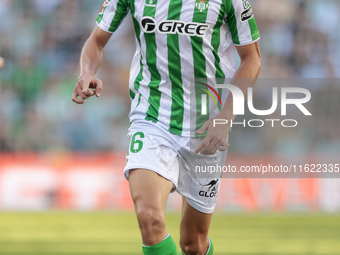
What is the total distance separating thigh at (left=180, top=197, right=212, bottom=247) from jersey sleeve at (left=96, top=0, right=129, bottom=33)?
1299 mm

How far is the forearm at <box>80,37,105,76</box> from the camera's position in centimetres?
362

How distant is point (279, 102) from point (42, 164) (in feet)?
14.4

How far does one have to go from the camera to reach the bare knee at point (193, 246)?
13.0ft

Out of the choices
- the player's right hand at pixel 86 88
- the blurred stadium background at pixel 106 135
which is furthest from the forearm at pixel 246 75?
the blurred stadium background at pixel 106 135

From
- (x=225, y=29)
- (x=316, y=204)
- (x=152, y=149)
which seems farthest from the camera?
(x=316, y=204)

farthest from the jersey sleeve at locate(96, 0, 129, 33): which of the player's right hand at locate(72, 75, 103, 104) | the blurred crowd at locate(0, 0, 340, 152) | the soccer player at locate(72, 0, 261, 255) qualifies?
the blurred crowd at locate(0, 0, 340, 152)

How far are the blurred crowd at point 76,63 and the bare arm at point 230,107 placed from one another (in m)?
6.58

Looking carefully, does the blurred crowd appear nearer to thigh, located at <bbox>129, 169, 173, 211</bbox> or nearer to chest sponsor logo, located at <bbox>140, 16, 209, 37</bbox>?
chest sponsor logo, located at <bbox>140, 16, 209, 37</bbox>

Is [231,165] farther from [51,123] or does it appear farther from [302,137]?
[51,123]

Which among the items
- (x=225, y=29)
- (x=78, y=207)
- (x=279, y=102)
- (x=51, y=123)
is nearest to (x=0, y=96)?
(x=51, y=123)

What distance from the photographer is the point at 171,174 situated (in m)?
3.38

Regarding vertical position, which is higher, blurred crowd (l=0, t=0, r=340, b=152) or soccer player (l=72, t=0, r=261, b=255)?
soccer player (l=72, t=0, r=261, b=255)

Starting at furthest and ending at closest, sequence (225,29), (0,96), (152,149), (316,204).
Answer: (0,96) → (316,204) → (225,29) → (152,149)

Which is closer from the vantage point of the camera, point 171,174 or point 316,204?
point 171,174
